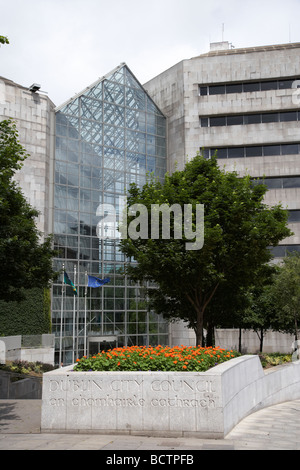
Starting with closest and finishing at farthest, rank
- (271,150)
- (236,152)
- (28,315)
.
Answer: (28,315) < (271,150) < (236,152)

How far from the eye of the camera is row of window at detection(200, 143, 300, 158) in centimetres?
4616

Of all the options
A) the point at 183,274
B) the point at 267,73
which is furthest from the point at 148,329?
the point at 267,73

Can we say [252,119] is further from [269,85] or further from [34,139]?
[34,139]

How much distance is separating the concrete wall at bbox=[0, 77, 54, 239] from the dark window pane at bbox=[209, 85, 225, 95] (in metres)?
16.8

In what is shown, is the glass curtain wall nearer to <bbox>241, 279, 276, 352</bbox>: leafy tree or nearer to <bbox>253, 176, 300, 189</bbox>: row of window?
<bbox>241, 279, 276, 352</bbox>: leafy tree

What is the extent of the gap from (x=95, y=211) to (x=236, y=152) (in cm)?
1526

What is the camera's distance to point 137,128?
47062mm

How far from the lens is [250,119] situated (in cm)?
4712

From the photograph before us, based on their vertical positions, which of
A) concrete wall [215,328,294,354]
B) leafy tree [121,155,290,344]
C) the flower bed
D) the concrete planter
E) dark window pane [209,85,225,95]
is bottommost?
concrete wall [215,328,294,354]

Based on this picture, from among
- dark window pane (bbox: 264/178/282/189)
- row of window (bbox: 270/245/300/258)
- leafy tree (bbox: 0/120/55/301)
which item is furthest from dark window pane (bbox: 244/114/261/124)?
leafy tree (bbox: 0/120/55/301)

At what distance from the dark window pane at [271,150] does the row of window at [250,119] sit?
2.65m

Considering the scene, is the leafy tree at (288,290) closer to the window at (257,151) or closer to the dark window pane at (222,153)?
the window at (257,151)

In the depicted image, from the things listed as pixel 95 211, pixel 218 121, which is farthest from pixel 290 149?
pixel 95 211

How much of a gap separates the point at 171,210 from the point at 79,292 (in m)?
22.3
